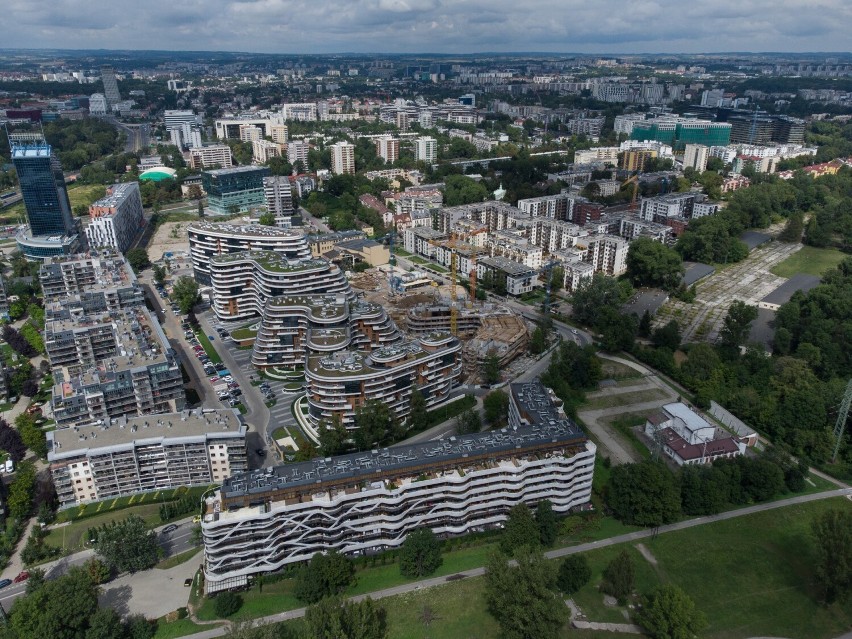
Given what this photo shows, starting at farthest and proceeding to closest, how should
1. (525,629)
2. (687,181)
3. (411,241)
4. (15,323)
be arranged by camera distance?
(687,181)
(411,241)
(15,323)
(525,629)

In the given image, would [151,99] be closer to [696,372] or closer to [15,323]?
[15,323]

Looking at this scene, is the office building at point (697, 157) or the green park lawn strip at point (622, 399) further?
the office building at point (697, 157)

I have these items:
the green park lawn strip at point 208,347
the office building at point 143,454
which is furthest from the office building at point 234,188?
the office building at point 143,454

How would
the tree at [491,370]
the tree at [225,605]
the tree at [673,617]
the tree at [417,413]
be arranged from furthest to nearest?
the tree at [491,370] → the tree at [417,413] → the tree at [225,605] → the tree at [673,617]

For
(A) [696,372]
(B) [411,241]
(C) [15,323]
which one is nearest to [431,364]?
(A) [696,372]

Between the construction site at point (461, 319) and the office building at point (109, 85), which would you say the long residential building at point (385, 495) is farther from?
the office building at point (109, 85)

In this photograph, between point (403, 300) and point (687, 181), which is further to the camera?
point (687, 181)

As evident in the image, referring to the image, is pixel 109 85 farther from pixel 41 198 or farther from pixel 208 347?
pixel 208 347

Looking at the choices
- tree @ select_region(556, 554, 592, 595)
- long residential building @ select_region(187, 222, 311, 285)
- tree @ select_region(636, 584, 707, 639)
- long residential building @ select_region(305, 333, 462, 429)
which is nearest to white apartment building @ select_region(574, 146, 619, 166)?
long residential building @ select_region(187, 222, 311, 285)
